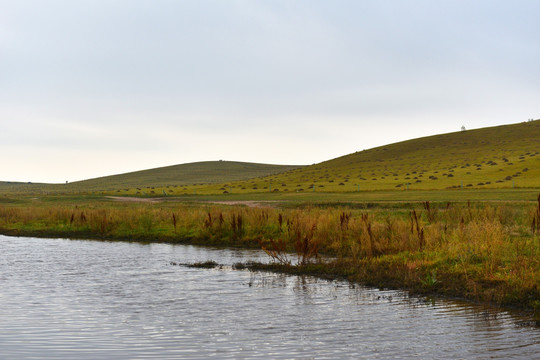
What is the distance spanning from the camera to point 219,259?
67.4 feet

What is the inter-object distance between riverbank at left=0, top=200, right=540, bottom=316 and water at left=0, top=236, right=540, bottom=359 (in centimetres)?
96

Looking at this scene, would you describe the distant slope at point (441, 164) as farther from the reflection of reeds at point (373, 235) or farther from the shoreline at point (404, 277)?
the shoreline at point (404, 277)

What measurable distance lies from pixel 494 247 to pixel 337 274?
4.34 metres

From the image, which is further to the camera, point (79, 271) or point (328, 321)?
point (79, 271)

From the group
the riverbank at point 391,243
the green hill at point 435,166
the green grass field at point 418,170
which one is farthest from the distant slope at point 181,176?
the riverbank at point 391,243

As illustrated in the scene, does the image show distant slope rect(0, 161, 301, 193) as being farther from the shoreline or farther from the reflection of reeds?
the shoreline

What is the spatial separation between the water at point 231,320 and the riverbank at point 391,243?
3.15 feet

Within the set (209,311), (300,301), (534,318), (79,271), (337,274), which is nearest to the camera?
(534,318)

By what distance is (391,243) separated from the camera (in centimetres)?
1809

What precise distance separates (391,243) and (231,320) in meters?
8.44

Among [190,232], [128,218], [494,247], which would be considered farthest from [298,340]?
[128,218]

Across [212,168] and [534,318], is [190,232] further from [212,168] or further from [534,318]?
[212,168]

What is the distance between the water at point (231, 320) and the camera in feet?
29.6

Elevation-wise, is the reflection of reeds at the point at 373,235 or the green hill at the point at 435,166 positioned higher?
the green hill at the point at 435,166
